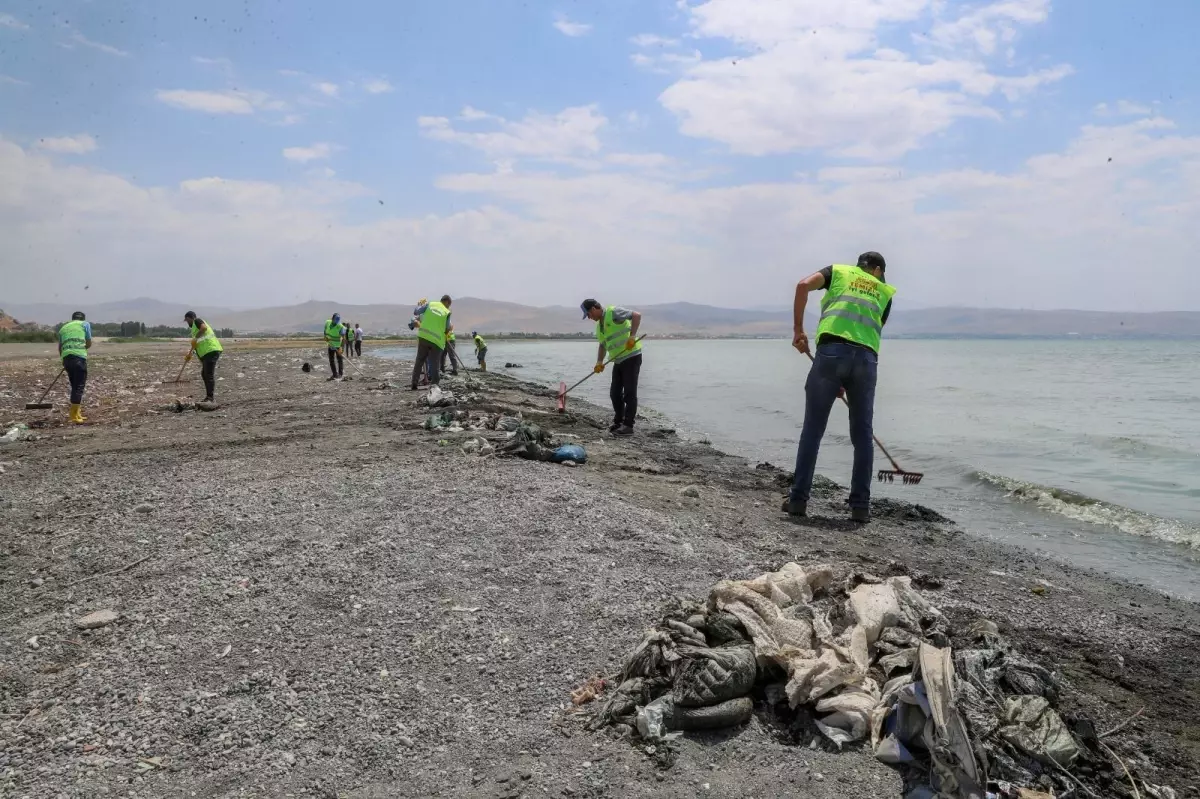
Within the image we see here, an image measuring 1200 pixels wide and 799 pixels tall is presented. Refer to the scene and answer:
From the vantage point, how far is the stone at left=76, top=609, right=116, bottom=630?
386 cm

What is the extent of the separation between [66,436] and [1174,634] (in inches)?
471

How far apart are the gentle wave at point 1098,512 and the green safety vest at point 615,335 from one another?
5.07 metres

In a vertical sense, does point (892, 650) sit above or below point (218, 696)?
above

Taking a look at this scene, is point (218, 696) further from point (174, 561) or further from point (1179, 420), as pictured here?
point (1179, 420)

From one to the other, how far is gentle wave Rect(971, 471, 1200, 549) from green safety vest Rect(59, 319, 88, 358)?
13060 mm

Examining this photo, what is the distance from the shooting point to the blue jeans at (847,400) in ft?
20.3

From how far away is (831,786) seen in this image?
8.45 ft

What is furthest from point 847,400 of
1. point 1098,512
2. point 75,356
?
point 75,356

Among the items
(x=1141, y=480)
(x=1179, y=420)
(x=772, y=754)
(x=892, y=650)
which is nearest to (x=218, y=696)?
(x=772, y=754)

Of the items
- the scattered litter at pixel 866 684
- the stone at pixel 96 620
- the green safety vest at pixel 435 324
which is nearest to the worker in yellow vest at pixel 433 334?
the green safety vest at pixel 435 324

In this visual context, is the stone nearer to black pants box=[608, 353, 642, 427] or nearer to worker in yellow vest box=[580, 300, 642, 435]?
worker in yellow vest box=[580, 300, 642, 435]

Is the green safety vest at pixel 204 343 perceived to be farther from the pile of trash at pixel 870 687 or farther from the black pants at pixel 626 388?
the pile of trash at pixel 870 687

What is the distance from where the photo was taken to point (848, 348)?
6.14 metres

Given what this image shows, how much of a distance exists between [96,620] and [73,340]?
9497mm
